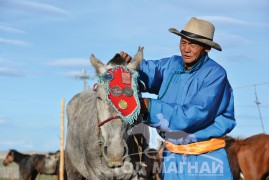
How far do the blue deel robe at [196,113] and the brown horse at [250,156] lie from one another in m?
6.12

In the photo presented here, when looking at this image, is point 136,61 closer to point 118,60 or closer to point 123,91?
point 118,60

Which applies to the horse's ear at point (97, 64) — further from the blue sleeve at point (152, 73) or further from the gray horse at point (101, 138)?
the blue sleeve at point (152, 73)

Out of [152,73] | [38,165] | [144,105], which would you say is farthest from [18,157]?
[144,105]

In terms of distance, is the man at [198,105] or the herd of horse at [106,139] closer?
the herd of horse at [106,139]

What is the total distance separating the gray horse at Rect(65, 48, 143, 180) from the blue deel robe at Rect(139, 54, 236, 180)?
31cm

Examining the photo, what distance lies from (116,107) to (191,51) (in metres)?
0.89

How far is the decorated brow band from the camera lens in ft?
14.5

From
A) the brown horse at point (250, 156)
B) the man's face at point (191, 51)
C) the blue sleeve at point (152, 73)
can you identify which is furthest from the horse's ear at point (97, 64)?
the brown horse at point (250, 156)

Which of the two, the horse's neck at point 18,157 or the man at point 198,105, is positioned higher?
the man at point 198,105

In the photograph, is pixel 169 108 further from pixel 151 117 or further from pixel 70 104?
pixel 70 104

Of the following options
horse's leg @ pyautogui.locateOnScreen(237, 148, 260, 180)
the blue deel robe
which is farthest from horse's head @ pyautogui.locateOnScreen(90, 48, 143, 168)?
horse's leg @ pyautogui.locateOnScreen(237, 148, 260, 180)

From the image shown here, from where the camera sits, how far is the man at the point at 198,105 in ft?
15.3

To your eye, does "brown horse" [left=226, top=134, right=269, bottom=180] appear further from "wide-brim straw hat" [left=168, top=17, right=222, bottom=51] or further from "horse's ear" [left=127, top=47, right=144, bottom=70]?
"horse's ear" [left=127, top=47, right=144, bottom=70]

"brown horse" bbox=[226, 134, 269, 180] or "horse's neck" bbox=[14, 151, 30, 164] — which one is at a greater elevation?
"brown horse" bbox=[226, 134, 269, 180]
